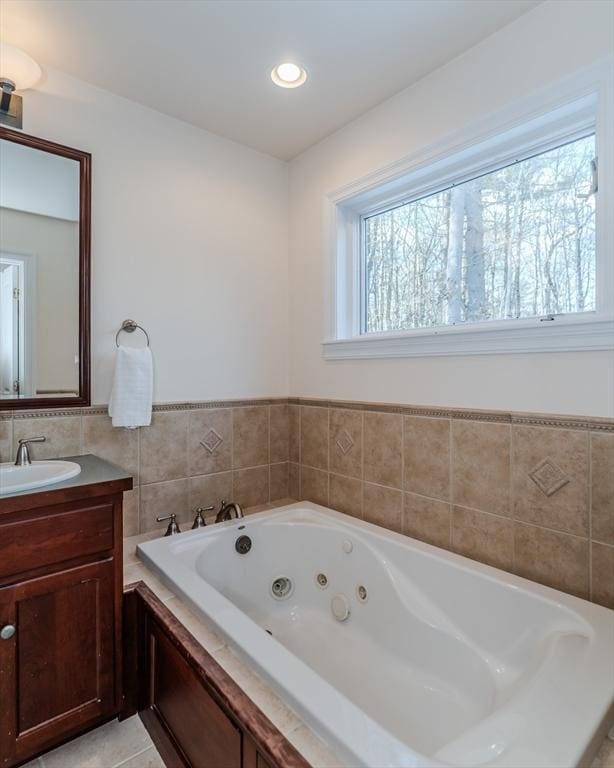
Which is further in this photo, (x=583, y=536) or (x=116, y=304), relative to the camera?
(x=116, y=304)

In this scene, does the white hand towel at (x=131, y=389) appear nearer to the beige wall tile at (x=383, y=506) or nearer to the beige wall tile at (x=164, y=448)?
the beige wall tile at (x=164, y=448)

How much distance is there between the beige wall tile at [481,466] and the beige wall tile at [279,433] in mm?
1109

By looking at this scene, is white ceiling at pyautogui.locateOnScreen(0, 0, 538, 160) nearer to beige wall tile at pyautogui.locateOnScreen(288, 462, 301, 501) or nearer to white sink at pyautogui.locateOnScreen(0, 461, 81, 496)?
white sink at pyautogui.locateOnScreen(0, 461, 81, 496)

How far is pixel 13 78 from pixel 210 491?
1.96m

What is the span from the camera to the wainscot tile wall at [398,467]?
140 centimetres

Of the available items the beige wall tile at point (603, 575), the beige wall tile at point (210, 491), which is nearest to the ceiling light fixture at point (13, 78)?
the beige wall tile at point (210, 491)

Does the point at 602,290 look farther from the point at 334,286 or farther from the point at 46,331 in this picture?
the point at 46,331

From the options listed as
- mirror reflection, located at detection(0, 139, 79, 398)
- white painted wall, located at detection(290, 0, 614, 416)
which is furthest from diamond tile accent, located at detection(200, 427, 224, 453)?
mirror reflection, located at detection(0, 139, 79, 398)

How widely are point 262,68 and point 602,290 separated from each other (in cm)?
159

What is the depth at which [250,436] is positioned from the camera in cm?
241

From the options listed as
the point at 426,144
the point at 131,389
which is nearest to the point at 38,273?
the point at 131,389

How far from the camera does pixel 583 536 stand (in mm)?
1383

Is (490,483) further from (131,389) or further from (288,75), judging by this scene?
(288,75)

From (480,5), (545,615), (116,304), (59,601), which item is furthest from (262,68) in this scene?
(545,615)
